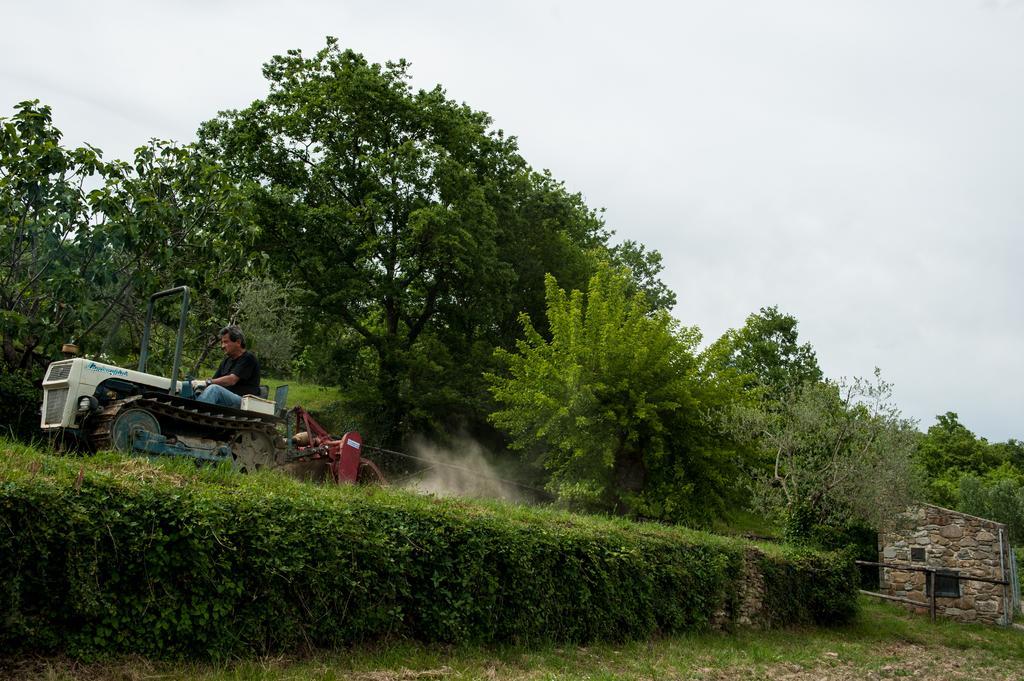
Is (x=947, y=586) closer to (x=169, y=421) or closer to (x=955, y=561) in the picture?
(x=955, y=561)

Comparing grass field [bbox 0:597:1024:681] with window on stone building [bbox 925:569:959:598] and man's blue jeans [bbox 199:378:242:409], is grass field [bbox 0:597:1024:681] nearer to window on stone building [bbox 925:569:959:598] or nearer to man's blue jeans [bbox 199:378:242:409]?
window on stone building [bbox 925:569:959:598]

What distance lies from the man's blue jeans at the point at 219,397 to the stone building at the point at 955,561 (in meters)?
18.2

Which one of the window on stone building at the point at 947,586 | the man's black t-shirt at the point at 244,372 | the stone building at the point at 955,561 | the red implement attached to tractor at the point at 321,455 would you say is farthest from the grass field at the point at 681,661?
the man's black t-shirt at the point at 244,372

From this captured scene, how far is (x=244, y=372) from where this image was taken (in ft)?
39.1

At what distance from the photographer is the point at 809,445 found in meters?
19.4

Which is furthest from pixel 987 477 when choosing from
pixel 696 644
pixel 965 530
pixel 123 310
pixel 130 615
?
pixel 130 615

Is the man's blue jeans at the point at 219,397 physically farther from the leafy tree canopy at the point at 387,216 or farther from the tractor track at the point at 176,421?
the leafy tree canopy at the point at 387,216

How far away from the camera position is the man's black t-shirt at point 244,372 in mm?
11898

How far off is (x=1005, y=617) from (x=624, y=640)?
1682cm

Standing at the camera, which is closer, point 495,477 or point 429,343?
point 495,477

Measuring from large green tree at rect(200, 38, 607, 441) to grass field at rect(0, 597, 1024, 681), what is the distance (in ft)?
53.7

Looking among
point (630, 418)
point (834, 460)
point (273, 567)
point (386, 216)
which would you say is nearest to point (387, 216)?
point (386, 216)

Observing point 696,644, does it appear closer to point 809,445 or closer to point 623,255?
point 809,445

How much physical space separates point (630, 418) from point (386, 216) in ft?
38.2
